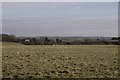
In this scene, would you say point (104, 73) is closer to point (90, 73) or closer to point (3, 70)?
point (90, 73)

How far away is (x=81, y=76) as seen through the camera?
684 inches

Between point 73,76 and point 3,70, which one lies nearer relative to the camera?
point 73,76

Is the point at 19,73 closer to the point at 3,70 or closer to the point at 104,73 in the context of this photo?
the point at 3,70

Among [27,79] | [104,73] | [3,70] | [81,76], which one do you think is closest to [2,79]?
[27,79]

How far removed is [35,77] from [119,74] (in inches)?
205

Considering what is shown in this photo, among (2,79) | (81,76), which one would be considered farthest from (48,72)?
(2,79)

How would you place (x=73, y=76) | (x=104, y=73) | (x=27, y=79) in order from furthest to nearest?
1. (x=104, y=73)
2. (x=73, y=76)
3. (x=27, y=79)

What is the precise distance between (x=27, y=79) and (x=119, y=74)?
18.9ft

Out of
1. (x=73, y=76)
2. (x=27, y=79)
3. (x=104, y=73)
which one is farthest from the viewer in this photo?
(x=104, y=73)

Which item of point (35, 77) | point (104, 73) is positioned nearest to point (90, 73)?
point (104, 73)

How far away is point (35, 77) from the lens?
651 inches

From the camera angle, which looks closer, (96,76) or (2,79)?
(2,79)

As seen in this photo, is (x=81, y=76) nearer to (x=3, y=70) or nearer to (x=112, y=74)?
(x=112, y=74)

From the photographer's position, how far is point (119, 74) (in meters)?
18.2
